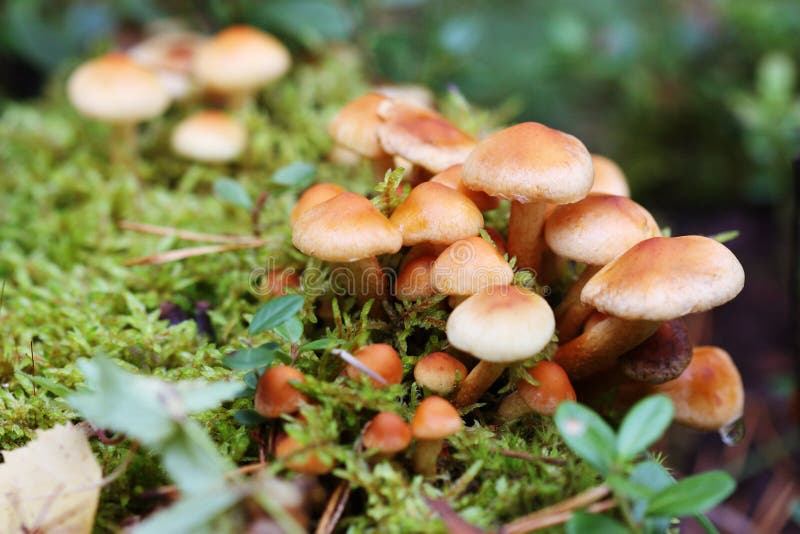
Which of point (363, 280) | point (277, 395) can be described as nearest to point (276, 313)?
point (277, 395)

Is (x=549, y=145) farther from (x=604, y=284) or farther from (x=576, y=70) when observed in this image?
(x=576, y=70)

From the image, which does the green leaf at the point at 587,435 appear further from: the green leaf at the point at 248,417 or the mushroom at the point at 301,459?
the green leaf at the point at 248,417

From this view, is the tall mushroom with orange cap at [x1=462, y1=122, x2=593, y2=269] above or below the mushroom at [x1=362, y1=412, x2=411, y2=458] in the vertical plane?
above

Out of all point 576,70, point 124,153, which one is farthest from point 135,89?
point 576,70

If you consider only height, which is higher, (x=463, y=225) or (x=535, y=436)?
(x=463, y=225)

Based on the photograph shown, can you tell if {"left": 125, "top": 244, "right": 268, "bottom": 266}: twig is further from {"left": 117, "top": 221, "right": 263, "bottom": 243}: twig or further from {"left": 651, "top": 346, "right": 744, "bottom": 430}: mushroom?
{"left": 651, "top": 346, "right": 744, "bottom": 430}: mushroom

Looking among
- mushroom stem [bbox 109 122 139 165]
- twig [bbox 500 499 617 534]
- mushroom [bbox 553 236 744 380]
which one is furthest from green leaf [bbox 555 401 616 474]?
mushroom stem [bbox 109 122 139 165]
